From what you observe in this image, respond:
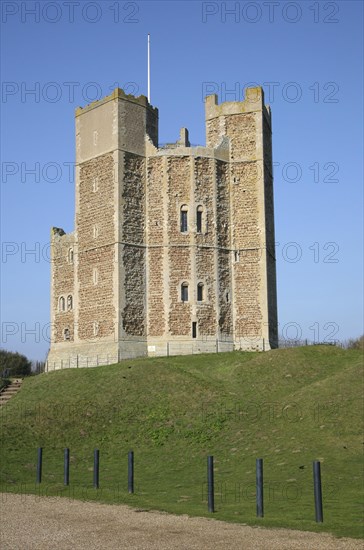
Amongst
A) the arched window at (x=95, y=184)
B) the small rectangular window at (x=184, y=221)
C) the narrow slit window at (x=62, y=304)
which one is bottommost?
the narrow slit window at (x=62, y=304)

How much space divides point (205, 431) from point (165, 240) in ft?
65.6

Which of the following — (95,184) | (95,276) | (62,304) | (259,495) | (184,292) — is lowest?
(259,495)

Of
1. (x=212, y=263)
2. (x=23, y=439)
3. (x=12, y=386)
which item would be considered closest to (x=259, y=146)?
(x=212, y=263)

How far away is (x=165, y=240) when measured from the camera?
45625 mm

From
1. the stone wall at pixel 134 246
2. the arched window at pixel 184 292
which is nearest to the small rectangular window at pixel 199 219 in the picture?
the stone wall at pixel 134 246

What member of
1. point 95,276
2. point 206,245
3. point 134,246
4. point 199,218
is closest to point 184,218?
point 199,218

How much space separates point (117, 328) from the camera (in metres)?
43.2

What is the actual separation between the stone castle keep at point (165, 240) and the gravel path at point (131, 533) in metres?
28.5

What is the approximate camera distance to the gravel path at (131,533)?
11469 mm

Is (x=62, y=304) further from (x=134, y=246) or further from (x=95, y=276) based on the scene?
(x=134, y=246)

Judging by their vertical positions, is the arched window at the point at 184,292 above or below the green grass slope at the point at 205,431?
above

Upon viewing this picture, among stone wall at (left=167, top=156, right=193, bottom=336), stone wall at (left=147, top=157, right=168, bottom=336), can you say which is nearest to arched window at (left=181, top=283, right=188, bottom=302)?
stone wall at (left=167, top=156, right=193, bottom=336)

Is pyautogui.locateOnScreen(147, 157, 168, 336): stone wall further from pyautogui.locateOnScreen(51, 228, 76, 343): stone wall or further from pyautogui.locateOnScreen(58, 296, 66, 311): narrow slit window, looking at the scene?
pyautogui.locateOnScreen(58, 296, 66, 311): narrow slit window

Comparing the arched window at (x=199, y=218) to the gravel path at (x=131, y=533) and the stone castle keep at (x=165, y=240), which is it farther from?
the gravel path at (x=131, y=533)
